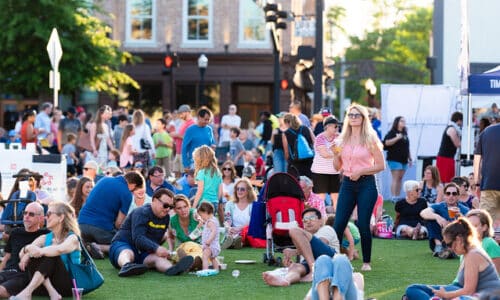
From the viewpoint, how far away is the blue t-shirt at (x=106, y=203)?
1441 centimetres

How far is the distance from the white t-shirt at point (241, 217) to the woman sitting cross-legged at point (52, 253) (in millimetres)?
5703

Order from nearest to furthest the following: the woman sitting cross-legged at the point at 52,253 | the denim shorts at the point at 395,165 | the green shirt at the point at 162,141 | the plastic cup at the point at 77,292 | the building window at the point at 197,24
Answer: the plastic cup at the point at 77,292, the woman sitting cross-legged at the point at 52,253, the denim shorts at the point at 395,165, the green shirt at the point at 162,141, the building window at the point at 197,24

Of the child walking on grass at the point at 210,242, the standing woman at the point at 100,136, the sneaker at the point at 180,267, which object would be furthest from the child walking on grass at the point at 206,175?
the standing woman at the point at 100,136

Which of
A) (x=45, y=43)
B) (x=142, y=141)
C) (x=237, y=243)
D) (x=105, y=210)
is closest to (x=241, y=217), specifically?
(x=237, y=243)

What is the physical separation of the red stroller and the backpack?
4675mm

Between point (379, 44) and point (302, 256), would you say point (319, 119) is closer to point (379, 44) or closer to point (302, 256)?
point (302, 256)

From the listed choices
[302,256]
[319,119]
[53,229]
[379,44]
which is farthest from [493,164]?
[379,44]

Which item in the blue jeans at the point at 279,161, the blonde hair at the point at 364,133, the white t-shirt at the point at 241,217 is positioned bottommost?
the white t-shirt at the point at 241,217

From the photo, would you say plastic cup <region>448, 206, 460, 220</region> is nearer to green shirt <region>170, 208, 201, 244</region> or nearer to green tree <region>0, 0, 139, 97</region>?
green shirt <region>170, 208, 201, 244</region>

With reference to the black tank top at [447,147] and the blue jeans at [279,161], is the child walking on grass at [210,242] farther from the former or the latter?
the black tank top at [447,147]

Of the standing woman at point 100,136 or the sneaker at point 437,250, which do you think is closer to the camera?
the sneaker at point 437,250

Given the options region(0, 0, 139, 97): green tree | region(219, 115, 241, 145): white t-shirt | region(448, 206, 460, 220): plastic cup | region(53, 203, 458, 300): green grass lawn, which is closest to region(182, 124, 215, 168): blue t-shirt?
region(53, 203, 458, 300): green grass lawn

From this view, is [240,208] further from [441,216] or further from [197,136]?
[441,216]

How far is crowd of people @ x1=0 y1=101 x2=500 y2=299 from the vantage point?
35.3 ft
